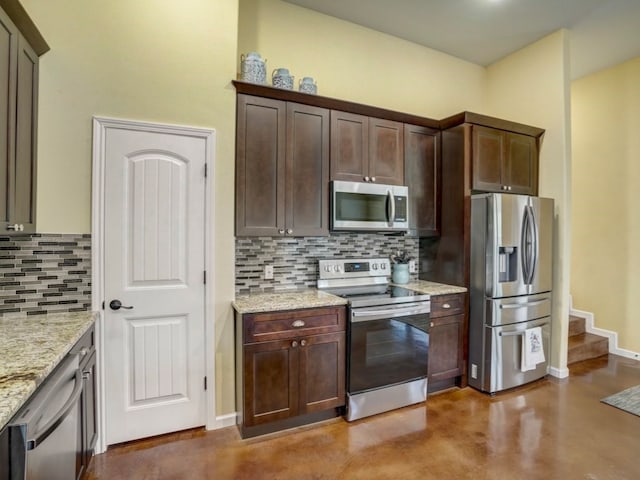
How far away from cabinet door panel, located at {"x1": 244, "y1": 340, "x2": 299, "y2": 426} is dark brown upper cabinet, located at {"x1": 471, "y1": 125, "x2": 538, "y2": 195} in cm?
236

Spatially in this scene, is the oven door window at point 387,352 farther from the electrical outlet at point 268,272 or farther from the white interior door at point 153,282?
the white interior door at point 153,282

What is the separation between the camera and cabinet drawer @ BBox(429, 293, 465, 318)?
3.02 metres

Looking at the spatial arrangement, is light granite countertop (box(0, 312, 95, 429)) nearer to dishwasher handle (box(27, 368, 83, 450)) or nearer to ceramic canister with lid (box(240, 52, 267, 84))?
dishwasher handle (box(27, 368, 83, 450))

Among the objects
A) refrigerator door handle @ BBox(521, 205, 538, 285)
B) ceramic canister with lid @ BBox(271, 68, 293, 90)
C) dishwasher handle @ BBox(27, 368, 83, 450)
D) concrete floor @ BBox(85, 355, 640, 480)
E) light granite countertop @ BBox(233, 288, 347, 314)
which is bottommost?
concrete floor @ BBox(85, 355, 640, 480)

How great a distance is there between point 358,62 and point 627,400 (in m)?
4.02

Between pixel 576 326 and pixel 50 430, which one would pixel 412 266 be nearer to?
pixel 576 326

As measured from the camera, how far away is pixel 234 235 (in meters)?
2.52

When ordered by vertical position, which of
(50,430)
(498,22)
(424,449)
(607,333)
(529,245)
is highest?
(498,22)

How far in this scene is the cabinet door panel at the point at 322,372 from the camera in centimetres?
244

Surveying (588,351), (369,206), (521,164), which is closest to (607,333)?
(588,351)

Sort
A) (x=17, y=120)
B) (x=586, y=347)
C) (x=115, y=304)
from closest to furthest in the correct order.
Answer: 1. (x=17, y=120)
2. (x=115, y=304)
3. (x=586, y=347)

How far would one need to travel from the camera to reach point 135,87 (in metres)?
2.23

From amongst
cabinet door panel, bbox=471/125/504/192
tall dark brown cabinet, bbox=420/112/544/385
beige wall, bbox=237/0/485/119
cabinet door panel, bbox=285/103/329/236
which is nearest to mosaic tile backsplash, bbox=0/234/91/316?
cabinet door panel, bbox=285/103/329/236

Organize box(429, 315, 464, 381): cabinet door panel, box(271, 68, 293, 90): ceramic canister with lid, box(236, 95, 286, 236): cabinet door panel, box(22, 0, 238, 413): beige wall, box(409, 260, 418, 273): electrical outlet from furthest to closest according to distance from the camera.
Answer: box(409, 260, 418, 273): electrical outlet → box(429, 315, 464, 381): cabinet door panel → box(271, 68, 293, 90): ceramic canister with lid → box(236, 95, 286, 236): cabinet door panel → box(22, 0, 238, 413): beige wall
